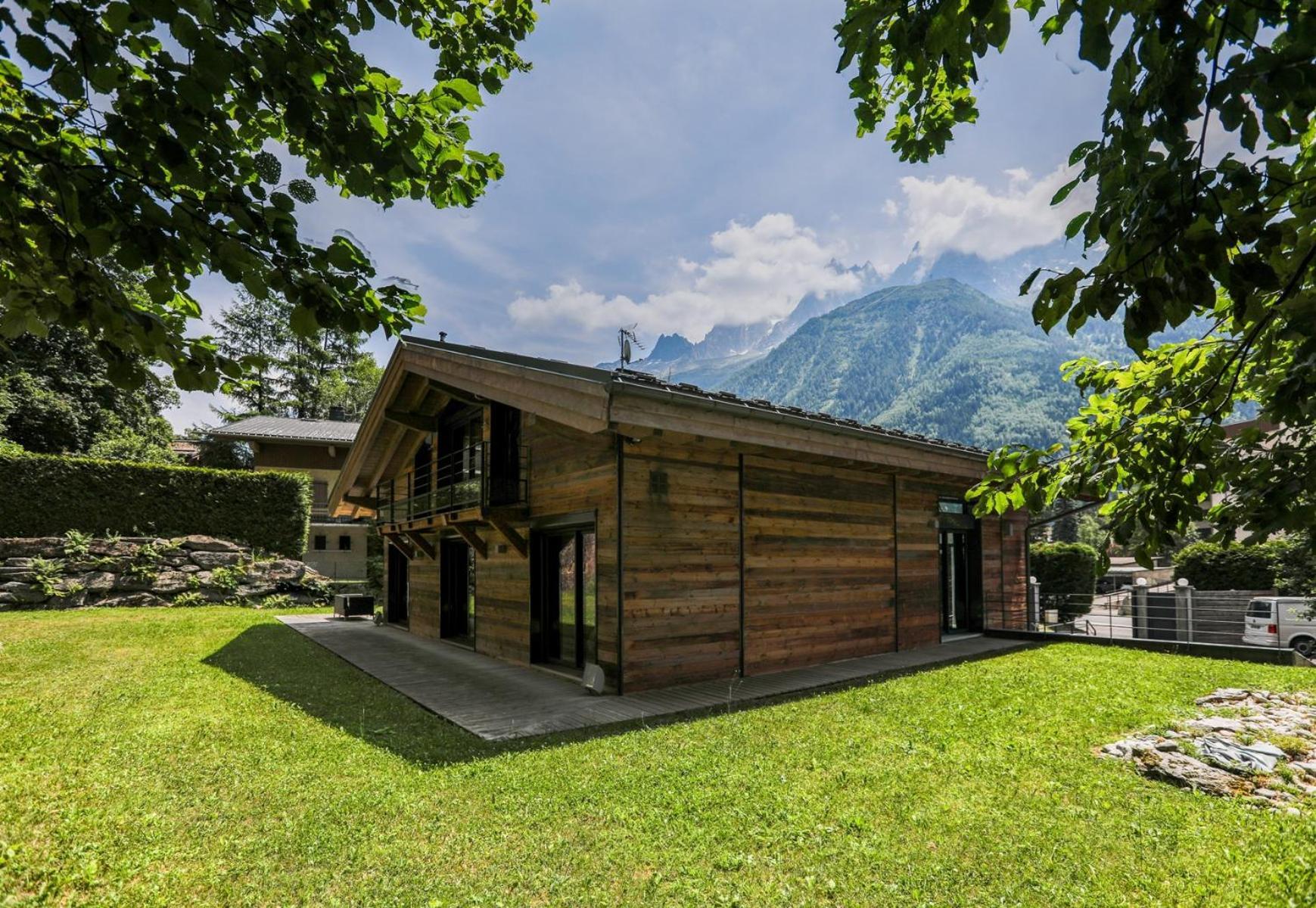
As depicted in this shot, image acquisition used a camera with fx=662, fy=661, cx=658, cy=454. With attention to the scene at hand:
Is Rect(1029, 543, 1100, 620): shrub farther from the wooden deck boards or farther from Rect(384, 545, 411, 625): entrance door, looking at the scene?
Rect(384, 545, 411, 625): entrance door

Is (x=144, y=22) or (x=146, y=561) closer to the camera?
(x=144, y=22)

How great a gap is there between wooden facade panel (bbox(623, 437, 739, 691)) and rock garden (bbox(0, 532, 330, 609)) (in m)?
15.3

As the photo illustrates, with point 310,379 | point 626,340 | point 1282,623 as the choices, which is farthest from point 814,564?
point 310,379

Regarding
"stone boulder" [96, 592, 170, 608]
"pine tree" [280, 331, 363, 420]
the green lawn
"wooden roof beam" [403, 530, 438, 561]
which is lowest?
"stone boulder" [96, 592, 170, 608]

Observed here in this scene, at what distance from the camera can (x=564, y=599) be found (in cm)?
980

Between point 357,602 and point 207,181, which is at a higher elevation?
point 207,181

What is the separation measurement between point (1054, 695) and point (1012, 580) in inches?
284

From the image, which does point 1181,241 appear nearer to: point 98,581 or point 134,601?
point 134,601

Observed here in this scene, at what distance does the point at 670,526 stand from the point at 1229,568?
64.7 ft

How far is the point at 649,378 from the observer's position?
7.80 meters

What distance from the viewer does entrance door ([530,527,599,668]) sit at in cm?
905

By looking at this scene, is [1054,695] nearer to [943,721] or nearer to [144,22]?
[943,721]

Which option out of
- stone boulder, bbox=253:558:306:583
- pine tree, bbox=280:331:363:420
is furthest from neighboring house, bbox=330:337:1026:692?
pine tree, bbox=280:331:363:420

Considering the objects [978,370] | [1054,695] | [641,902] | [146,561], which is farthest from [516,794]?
[978,370]
